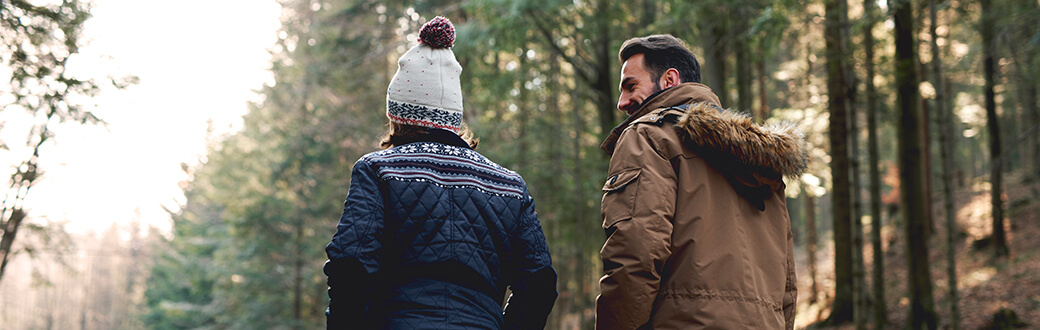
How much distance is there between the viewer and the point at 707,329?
2.30 metres

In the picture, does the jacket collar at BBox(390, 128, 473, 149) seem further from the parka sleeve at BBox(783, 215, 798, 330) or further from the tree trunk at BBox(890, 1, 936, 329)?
the tree trunk at BBox(890, 1, 936, 329)

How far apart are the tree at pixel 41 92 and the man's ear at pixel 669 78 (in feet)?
37.2

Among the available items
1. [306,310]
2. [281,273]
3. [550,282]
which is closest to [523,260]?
[550,282]

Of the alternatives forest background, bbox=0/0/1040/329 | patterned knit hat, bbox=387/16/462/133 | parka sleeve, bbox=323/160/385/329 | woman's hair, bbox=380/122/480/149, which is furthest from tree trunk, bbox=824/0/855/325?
parka sleeve, bbox=323/160/385/329

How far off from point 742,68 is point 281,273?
44.1ft

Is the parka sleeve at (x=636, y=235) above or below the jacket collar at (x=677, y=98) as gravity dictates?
below

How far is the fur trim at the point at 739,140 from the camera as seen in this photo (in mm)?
2430

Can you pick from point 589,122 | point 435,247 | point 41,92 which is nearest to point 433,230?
point 435,247

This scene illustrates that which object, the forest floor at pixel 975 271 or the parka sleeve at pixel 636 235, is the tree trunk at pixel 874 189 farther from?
the parka sleeve at pixel 636 235

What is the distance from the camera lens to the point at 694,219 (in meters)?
2.43

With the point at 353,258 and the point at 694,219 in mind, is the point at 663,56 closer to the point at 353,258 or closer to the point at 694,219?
the point at 694,219

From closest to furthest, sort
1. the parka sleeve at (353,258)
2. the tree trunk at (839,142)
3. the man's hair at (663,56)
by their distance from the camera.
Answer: the parka sleeve at (353,258)
the man's hair at (663,56)
the tree trunk at (839,142)

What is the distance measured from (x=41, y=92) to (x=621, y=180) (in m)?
13.3

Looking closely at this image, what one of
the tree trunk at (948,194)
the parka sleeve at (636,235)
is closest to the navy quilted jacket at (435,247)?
the parka sleeve at (636,235)
